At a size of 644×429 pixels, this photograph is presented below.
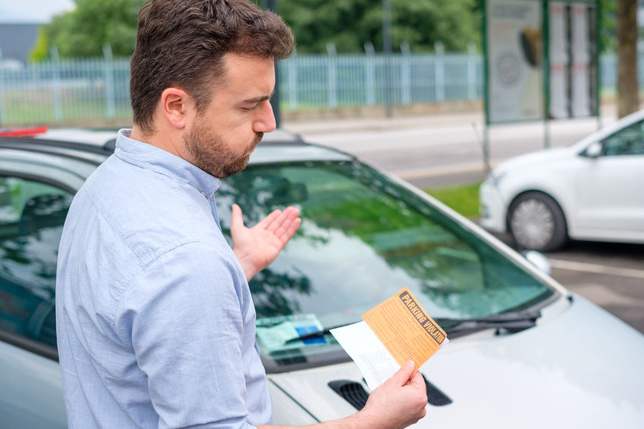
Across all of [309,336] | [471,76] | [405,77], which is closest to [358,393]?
[309,336]

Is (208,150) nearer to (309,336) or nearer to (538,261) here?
(309,336)

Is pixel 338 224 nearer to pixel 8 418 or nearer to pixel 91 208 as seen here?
pixel 8 418

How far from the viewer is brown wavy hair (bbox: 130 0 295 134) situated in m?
1.26

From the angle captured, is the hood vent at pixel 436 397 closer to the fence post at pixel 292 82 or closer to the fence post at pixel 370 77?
the fence post at pixel 292 82

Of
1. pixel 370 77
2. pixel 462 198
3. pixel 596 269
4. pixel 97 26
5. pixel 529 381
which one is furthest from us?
pixel 97 26

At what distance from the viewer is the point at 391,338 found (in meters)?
1.55

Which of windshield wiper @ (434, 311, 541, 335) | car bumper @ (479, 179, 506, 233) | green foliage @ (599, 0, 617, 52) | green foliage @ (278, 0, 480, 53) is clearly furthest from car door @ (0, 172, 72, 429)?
green foliage @ (278, 0, 480, 53)

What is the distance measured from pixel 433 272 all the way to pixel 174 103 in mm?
1760

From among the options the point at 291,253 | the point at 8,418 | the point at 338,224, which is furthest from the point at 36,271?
the point at 338,224

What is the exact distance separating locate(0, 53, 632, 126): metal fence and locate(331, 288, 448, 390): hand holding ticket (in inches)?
827

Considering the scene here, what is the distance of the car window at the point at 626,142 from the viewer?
6883 millimetres

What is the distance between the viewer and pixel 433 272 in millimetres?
2879

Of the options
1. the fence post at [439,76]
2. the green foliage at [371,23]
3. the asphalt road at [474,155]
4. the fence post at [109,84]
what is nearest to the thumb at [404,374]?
the asphalt road at [474,155]

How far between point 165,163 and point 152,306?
0.26 meters
